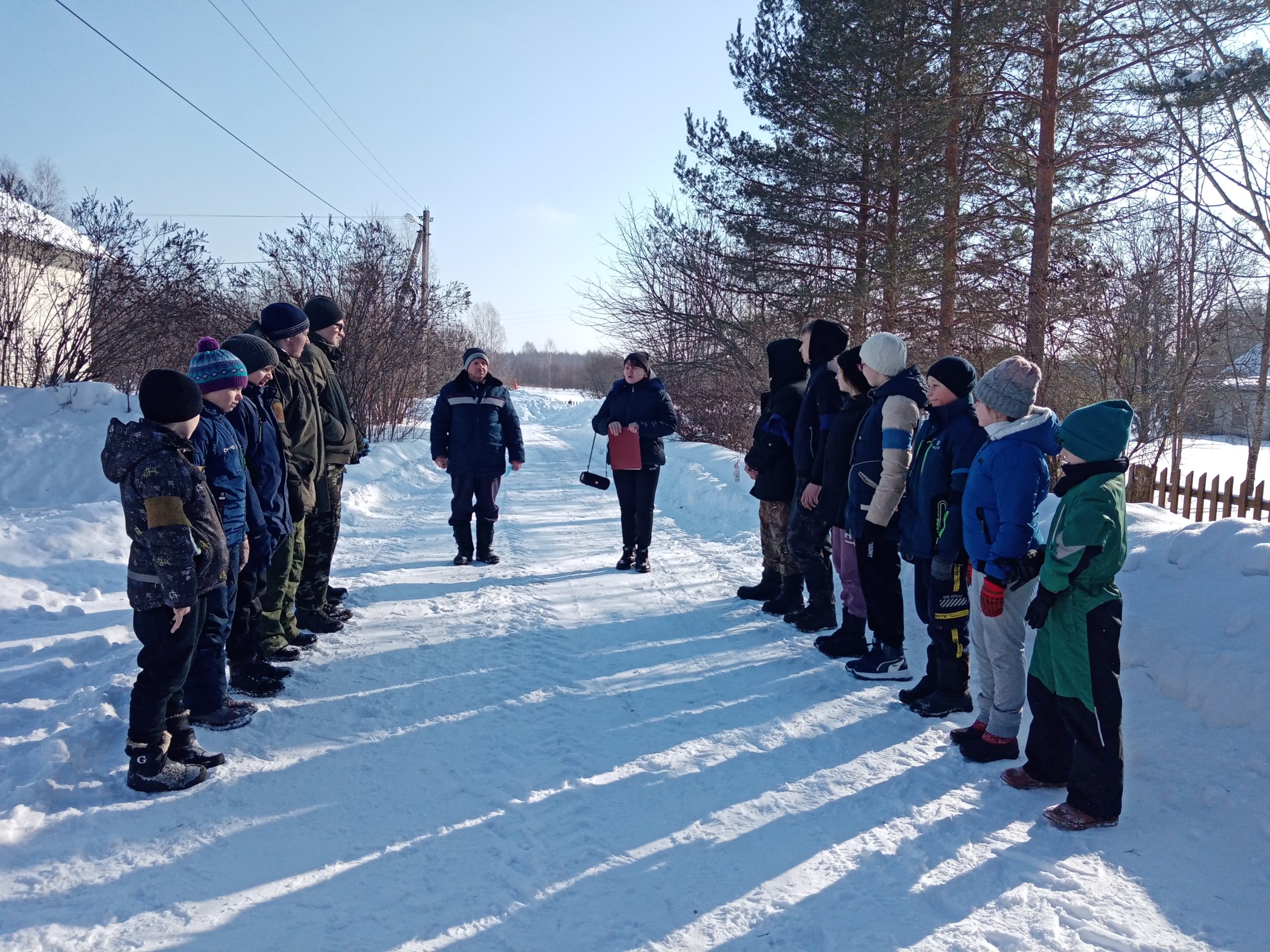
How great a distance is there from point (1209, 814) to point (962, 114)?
9.76m

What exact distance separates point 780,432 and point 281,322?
363 centimetres

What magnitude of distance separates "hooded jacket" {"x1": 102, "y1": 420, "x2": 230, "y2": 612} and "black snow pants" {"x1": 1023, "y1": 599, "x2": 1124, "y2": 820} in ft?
12.0

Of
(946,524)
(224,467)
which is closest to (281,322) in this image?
(224,467)

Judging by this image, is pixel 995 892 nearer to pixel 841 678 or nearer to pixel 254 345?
pixel 841 678

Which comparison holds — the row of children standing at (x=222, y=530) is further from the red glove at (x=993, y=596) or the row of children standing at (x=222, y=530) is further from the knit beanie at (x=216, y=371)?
the red glove at (x=993, y=596)

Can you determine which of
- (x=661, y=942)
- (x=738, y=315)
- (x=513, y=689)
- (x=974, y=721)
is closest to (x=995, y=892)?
(x=661, y=942)

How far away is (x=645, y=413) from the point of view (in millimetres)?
7281

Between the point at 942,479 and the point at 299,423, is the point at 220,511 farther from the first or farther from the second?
the point at 942,479

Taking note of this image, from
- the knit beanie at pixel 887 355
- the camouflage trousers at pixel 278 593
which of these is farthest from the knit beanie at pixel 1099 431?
the camouflage trousers at pixel 278 593

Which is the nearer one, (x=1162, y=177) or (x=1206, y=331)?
(x=1162, y=177)

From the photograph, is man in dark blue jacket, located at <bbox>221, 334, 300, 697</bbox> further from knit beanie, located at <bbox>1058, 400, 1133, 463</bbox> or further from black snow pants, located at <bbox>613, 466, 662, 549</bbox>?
knit beanie, located at <bbox>1058, 400, 1133, 463</bbox>

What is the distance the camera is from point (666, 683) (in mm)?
4508

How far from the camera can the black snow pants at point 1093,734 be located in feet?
9.87

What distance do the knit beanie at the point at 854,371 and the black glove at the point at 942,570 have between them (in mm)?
1394
